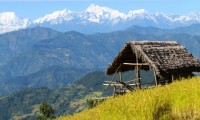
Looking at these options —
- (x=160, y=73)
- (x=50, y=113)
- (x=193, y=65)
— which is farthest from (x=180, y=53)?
(x=50, y=113)

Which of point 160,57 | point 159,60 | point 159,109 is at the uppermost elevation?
point 160,57

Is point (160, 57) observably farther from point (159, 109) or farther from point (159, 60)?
point (159, 109)

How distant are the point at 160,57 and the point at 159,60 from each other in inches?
25.1

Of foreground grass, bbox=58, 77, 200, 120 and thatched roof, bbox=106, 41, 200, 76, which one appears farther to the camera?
thatched roof, bbox=106, 41, 200, 76

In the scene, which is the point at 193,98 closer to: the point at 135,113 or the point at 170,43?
the point at 135,113

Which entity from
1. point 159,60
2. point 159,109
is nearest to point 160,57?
point 159,60

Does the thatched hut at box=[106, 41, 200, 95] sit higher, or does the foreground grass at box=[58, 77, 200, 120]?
the thatched hut at box=[106, 41, 200, 95]

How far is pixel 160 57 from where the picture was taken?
33125 millimetres

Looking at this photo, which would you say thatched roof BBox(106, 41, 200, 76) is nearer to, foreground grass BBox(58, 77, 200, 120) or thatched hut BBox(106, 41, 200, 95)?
thatched hut BBox(106, 41, 200, 95)

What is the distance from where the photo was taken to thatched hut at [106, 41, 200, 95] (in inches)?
1257

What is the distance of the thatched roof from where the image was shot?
105 feet

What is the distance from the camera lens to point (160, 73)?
3081cm

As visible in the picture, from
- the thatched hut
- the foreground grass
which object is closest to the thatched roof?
the thatched hut

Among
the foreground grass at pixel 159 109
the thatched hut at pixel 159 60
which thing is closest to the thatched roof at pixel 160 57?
the thatched hut at pixel 159 60
